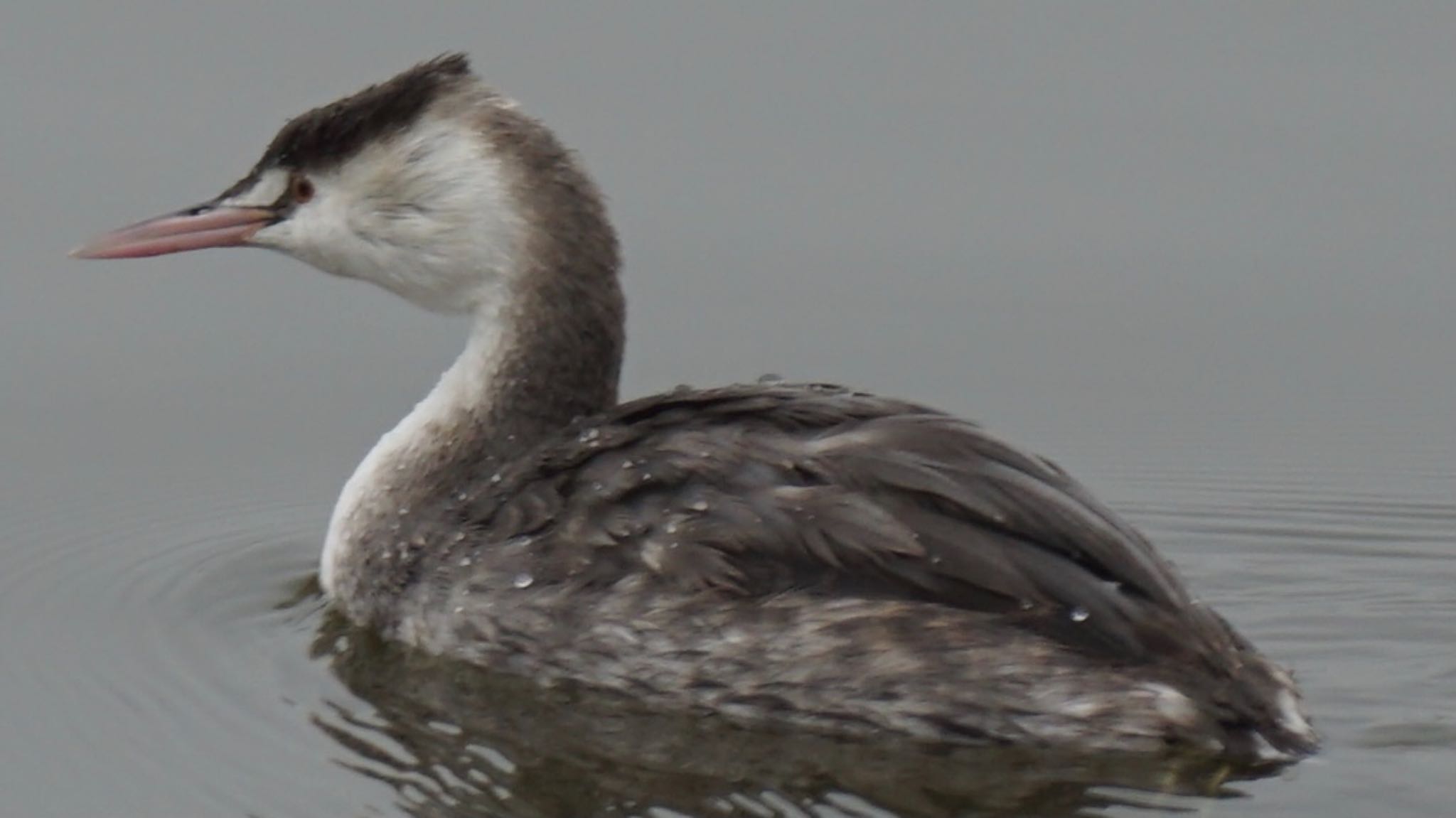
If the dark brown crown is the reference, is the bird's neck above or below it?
below

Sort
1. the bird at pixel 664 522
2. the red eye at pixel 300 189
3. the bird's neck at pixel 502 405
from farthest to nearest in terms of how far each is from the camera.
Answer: the red eye at pixel 300 189 → the bird's neck at pixel 502 405 → the bird at pixel 664 522

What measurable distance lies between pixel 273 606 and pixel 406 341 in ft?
7.07

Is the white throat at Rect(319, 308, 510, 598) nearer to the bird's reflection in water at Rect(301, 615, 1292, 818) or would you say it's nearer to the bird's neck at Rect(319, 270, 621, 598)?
the bird's neck at Rect(319, 270, 621, 598)

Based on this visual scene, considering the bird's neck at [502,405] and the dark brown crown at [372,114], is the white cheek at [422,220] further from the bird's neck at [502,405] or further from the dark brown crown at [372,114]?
the bird's neck at [502,405]

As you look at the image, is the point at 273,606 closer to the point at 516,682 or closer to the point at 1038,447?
the point at 516,682

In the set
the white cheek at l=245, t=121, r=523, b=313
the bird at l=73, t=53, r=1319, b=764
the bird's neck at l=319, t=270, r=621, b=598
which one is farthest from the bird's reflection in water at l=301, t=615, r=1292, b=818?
the white cheek at l=245, t=121, r=523, b=313

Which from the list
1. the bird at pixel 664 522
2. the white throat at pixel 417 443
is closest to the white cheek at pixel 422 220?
the bird at pixel 664 522

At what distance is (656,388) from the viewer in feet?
37.0

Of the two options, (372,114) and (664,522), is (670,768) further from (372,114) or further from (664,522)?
(372,114)

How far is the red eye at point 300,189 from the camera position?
975 centimetres

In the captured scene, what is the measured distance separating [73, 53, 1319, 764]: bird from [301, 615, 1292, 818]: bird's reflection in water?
61 mm

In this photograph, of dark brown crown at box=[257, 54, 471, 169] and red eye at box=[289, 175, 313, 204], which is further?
red eye at box=[289, 175, 313, 204]

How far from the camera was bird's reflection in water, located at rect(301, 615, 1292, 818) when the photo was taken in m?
8.06

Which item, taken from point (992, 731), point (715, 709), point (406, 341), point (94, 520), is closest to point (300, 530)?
point (94, 520)
